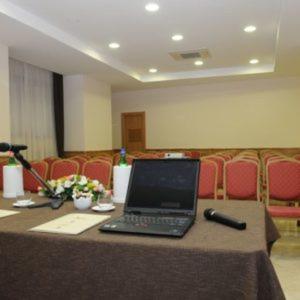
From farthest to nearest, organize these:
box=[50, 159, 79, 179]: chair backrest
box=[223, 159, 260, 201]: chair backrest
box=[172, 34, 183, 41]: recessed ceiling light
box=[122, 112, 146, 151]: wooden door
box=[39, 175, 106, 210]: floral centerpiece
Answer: box=[122, 112, 146, 151]: wooden door, box=[172, 34, 183, 41]: recessed ceiling light, box=[50, 159, 79, 179]: chair backrest, box=[223, 159, 260, 201]: chair backrest, box=[39, 175, 106, 210]: floral centerpiece

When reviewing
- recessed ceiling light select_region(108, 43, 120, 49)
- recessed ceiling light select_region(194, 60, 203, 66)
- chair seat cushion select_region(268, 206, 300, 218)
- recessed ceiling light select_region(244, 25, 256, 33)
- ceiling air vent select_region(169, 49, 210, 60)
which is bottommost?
chair seat cushion select_region(268, 206, 300, 218)

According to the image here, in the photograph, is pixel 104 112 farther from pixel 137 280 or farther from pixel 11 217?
pixel 137 280

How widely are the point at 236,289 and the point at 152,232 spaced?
376 mm

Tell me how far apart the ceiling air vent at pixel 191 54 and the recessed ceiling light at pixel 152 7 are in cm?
238

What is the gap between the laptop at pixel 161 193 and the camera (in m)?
1.56

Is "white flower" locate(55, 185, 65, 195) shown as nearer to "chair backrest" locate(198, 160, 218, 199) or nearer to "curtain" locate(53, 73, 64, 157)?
"chair backrest" locate(198, 160, 218, 199)

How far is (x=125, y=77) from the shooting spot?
8789 millimetres

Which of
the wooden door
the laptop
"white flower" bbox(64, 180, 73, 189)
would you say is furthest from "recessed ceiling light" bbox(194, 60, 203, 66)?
the laptop

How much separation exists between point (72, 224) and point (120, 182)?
1.95 feet

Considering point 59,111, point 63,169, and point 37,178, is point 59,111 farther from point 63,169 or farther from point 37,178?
point 37,178

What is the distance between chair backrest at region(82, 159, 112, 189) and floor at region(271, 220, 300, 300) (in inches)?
80.5

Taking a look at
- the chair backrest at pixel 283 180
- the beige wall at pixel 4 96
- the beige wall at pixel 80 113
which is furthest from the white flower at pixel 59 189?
the beige wall at pixel 80 113

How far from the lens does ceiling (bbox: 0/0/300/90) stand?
4773 millimetres

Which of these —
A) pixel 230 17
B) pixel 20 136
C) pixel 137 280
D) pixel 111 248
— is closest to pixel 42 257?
pixel 111 248
